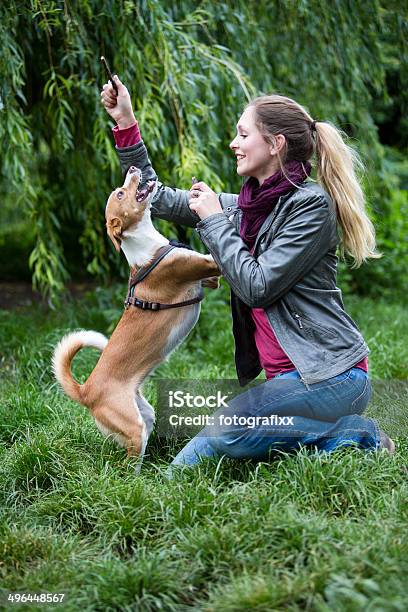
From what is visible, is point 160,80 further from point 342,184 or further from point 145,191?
point 342,184

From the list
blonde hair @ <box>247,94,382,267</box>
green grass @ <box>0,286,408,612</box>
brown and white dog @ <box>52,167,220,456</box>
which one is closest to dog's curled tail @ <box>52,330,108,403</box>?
brown and white dog @ <box>52,167,220,456</box>

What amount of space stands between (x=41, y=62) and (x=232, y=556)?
4.32 metres

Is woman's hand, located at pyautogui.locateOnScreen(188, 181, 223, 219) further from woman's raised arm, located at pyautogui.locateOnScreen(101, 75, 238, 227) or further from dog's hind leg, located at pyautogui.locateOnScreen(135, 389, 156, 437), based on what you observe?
dog's hind leg, located at pyautogui.locateOnScreen(135, 389, 156, 437)

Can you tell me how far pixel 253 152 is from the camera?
10.7 feet

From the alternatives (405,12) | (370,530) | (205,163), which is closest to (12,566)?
(370,530)

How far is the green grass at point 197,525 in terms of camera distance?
247 centimetres

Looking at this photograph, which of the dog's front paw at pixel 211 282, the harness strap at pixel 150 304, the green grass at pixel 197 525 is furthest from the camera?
the dog's front paw at pixel 211 282

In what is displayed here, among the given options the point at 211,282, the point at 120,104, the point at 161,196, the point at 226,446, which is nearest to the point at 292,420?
the point at 226,446

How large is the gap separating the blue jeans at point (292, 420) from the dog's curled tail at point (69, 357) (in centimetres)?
70

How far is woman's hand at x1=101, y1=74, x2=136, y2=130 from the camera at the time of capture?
11.4 ft

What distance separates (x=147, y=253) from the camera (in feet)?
12.6

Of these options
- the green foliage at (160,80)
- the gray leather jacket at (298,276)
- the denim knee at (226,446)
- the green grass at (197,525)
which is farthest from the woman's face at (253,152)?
the green foliage at (160,80)

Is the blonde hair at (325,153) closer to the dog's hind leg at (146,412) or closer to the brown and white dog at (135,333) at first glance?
the brown and white dog at (135,333)

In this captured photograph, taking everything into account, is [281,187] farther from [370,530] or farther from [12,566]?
[12,566]
